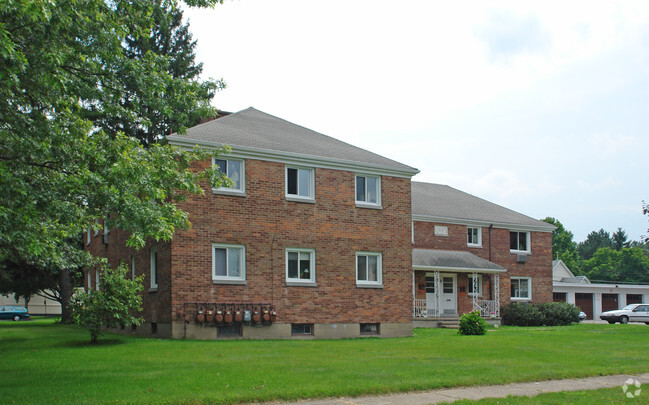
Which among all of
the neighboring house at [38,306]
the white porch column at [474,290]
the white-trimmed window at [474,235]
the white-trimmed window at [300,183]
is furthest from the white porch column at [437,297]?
the neighboring house at [38,306]

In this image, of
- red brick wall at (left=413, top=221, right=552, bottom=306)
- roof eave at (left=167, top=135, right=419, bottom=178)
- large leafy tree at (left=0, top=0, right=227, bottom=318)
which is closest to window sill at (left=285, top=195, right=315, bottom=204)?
roof eave at (left=167, top=135, right=419, bottom=178)

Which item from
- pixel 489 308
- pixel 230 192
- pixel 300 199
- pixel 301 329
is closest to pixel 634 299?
pixel 489 308

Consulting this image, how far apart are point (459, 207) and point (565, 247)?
83743 mm

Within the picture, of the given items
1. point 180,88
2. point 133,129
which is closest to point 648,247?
point 133,129

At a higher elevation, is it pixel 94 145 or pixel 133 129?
pixel 133 129

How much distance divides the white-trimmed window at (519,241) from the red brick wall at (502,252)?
1.12 feet

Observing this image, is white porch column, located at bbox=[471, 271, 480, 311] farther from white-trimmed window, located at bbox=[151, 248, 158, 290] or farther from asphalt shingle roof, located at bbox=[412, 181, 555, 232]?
white-trimmed window, located at bbox=[151, 248, 158, 290]

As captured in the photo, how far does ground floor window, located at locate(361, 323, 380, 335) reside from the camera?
24406 mm

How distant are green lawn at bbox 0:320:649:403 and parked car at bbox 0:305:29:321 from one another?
4038 cm

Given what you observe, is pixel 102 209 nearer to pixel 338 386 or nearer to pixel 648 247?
pixel 338 386

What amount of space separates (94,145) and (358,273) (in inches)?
564

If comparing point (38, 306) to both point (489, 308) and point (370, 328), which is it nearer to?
point (489, 308)

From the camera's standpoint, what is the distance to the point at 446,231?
36938 millimetres

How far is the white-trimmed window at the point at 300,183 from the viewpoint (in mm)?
23250
